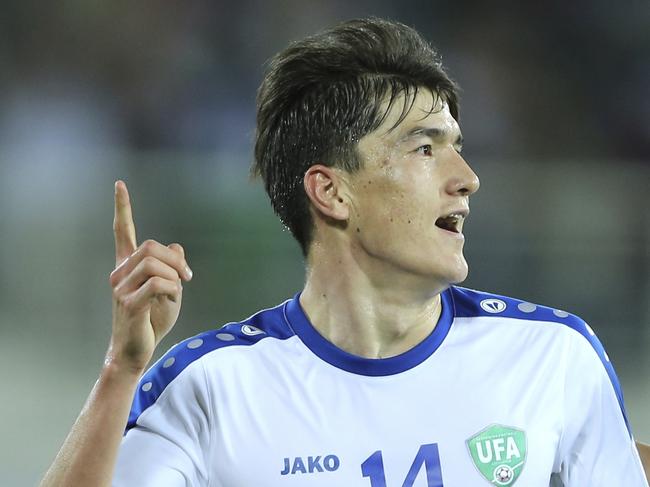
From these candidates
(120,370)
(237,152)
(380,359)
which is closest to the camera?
(120,370)

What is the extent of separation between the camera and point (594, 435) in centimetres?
207

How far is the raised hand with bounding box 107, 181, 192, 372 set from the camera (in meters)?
1.71

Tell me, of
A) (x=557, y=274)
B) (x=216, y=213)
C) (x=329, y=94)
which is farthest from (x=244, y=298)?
(x=329, y=94)

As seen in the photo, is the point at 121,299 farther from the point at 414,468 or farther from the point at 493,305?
the point at 493,305

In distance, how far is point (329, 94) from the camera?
228 centimetres

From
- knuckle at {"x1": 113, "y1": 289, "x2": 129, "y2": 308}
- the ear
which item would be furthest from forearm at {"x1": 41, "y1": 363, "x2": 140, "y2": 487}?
the ear

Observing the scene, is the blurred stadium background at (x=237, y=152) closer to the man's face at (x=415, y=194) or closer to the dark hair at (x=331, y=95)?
the dark hair at (x=331, y=95)

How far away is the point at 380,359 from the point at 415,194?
365 mm

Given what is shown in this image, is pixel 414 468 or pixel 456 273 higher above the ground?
pixel 456 273

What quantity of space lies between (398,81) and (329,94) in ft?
0.54

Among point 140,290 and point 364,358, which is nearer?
point 140,290

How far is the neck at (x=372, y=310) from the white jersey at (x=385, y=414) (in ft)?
0.11

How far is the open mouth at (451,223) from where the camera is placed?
2156mm

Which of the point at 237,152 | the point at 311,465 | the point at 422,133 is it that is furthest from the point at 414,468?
the point at 237,152
